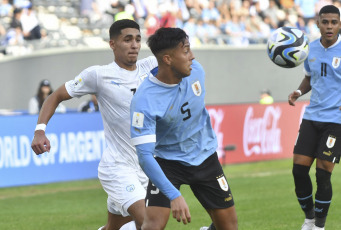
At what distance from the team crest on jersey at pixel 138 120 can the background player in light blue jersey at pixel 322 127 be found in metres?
3.66

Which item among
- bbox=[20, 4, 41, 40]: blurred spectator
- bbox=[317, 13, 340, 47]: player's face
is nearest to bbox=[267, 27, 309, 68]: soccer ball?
bbox=[317, 13, 340, 47]: player's face

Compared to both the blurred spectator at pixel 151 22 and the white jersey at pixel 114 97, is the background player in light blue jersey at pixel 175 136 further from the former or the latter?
the blurred spectator at pixel 151 22

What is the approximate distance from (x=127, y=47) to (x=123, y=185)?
142 cm

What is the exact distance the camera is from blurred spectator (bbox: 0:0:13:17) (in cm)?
2229

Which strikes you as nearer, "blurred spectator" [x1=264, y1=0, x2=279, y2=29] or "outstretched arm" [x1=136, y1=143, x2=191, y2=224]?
"outstretched arm" [x1=136, y1=143, x2=191, y2=224]

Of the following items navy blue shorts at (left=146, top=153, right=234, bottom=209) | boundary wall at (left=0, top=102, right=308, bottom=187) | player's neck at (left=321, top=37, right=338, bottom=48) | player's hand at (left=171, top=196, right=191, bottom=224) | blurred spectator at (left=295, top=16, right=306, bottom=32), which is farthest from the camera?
Result: blurred spectator at (left=295, top=16, right=306, bottom=32)

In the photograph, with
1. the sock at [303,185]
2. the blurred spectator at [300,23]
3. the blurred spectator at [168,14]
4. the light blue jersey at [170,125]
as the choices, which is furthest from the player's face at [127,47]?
the blurred spectator at [300,23]

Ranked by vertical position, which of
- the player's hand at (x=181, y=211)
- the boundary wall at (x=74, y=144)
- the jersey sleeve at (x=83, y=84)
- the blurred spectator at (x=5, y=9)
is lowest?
the boundary wall at (x=74, y=144)

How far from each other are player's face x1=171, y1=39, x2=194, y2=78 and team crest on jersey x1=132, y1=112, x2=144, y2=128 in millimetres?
498

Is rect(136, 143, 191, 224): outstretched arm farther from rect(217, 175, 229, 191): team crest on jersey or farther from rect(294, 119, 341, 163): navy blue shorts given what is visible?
rect(294, 119, 341, 163): navy blue shorts

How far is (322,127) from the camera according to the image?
369 inches

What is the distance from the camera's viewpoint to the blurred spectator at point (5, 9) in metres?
22.3

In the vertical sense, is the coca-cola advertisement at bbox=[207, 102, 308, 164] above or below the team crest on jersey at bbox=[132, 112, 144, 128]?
below

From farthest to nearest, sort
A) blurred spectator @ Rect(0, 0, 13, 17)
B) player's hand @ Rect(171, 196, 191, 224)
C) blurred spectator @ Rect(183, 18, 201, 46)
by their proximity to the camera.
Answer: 1. blurred spectator @ Rect(183, 18, 201, 46)
2. blurred spectator @ Rect(0, 0, 13, 17)
3. player's hand @ Rect(171, 196, 191, 224)
